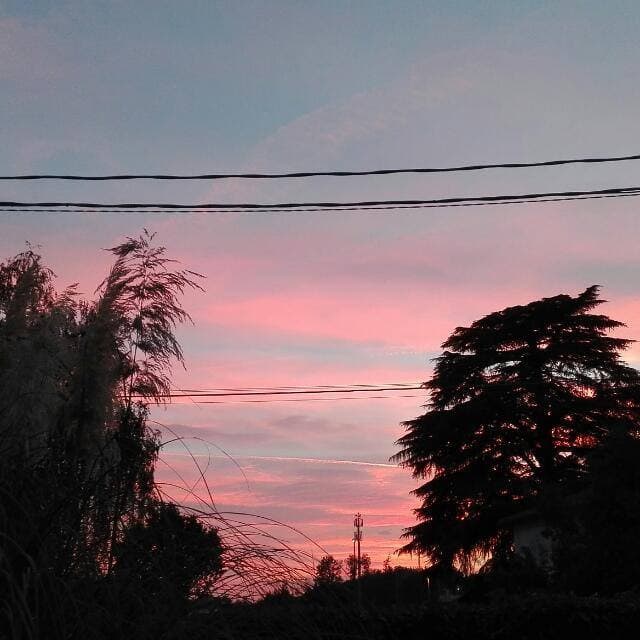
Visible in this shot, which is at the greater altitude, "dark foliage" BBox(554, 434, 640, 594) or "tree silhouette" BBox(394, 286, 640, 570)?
"tree silhouette" BBox(394, 286, 640, 570)

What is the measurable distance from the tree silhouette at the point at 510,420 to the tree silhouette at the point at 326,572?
30.0 metres

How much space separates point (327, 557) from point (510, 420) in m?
31.5

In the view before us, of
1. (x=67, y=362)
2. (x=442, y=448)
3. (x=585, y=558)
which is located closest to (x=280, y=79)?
(x=67, y=362)

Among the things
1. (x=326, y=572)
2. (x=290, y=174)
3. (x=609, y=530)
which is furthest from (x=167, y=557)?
(x=609, y=530)

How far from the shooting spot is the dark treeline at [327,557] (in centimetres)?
351

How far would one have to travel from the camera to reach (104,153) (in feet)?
39.0

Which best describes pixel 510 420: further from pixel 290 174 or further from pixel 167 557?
pixel 167 557

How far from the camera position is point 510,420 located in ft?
113

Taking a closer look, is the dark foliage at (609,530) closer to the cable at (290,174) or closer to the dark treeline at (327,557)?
the dark treeline at (327,557)

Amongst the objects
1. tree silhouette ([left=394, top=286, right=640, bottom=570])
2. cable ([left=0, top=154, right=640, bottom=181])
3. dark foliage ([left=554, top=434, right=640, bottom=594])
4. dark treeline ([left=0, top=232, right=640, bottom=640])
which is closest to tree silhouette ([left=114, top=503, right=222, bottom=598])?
dark treeline ([left=0, top=232, right=640, bottom=640])

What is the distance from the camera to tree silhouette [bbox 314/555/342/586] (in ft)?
12.5

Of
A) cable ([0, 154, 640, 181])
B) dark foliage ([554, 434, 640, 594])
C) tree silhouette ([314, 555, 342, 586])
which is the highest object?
cable ([0, 154, 640, 181])

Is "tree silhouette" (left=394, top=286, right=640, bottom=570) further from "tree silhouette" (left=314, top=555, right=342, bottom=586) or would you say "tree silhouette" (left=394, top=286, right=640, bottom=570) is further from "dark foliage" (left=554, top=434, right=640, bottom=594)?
"tree silhouette" (left=314, top=555, right=342, bottom=586)

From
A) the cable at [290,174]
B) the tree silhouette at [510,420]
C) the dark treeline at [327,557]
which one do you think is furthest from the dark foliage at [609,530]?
the tree silhouette at [510,420]
